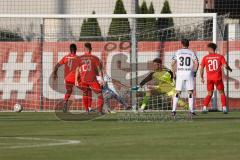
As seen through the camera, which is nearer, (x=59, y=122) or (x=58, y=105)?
(x=59, y=122)

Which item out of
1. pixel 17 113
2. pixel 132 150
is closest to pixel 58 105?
pixel 17 113

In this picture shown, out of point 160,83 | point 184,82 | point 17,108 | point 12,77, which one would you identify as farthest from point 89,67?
point 12,77

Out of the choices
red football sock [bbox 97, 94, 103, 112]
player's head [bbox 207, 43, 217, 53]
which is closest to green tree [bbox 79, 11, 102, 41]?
red football sock [bbox 97, 94, 103, 112]

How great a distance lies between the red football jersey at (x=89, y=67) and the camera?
24.5 m

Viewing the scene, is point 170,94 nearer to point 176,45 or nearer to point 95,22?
point 176,45

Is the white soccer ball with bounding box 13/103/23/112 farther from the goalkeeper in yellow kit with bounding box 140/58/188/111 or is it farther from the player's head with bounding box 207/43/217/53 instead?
the player's head with bounding box 207/43/217/53

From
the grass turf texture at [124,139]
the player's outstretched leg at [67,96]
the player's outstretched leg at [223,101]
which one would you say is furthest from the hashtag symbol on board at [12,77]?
the grass turf texture at [124,139]

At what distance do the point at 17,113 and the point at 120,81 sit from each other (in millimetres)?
3877

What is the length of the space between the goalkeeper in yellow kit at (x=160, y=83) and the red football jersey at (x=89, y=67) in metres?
1.44

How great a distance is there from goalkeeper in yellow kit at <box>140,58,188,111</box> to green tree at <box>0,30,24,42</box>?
5.71m

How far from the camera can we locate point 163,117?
2245 cm

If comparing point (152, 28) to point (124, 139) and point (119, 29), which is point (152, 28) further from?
point (124, 139)

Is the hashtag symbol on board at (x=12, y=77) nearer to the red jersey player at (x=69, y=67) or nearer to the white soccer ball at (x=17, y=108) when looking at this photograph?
the white soccer ball at (x=17, y=108)

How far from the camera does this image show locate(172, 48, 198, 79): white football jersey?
71.8ft
